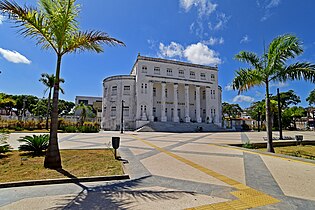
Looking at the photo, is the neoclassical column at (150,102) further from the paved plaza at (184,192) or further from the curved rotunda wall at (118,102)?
the paved plaza at (184,192)

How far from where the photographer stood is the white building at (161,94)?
3812 cm

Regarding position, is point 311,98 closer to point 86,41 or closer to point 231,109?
point 231,109

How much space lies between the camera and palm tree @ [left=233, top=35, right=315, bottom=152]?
28.9 ft

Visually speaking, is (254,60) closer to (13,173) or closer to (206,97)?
(13,173)

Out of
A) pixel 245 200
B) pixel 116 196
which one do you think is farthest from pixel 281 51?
pixel 116 196

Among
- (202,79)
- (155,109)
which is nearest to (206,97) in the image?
(202,79)

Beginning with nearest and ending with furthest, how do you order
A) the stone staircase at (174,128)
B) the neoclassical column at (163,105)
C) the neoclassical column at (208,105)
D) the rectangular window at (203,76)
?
the stone staircase at (174,128), the neoclassical column at (163,105), the neoclassical column at (208,105), the rectangular window at (203,76)

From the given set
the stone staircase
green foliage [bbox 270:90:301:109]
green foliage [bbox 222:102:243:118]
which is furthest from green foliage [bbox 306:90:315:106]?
the stone staircase

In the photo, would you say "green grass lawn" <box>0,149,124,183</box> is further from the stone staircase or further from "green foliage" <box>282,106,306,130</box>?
"green foliage" <box>282,106,306,130</box>

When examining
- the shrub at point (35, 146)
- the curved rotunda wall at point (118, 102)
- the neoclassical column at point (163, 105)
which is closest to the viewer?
the shrub at point (35, 146)

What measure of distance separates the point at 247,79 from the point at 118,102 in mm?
31385

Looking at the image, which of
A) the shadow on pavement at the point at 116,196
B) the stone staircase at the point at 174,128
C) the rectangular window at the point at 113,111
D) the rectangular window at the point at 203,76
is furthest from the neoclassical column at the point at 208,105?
the shadow on pavement at the point at 116,196

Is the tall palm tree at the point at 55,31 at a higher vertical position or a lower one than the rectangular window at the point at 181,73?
lower

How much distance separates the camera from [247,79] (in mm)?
10250
